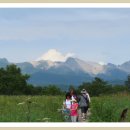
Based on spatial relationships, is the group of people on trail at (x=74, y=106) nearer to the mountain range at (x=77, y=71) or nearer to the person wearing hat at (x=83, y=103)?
the person wearing hat at (x=83, y=103)

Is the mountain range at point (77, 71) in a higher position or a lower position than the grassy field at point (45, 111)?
higher

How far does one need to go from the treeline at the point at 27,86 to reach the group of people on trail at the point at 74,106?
14703 mm

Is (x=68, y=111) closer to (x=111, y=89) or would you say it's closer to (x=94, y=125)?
(x=94, y=125)

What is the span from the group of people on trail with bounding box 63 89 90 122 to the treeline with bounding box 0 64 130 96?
48.2 ft

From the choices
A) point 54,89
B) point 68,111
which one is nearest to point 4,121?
point 68,111

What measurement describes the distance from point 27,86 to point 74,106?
22.4 meters

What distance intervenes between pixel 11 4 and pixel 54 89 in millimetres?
18056

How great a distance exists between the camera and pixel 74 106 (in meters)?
17.3

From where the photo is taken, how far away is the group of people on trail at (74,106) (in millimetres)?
17312

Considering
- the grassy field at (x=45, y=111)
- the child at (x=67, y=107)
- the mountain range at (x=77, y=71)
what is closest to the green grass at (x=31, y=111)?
the grassy field at (x=45, y=111)

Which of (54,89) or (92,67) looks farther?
(92,67)

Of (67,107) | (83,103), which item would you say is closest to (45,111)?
(83,103)

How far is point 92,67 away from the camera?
42312 millimetres

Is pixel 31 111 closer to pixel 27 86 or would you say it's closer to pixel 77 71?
pixel 27 86
